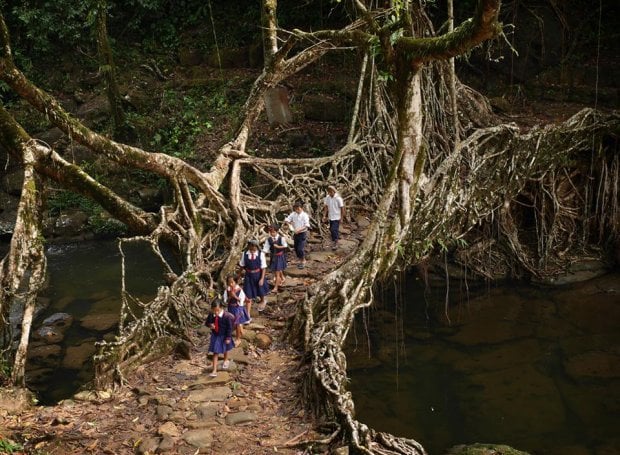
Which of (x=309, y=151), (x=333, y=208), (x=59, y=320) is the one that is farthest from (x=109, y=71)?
(x=333, y=208)

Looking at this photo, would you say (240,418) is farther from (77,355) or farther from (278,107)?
(278,107)

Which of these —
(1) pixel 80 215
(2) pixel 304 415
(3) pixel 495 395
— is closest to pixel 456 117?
(3) pixel 495 395

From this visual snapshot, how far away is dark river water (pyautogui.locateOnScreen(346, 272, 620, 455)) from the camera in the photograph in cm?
873

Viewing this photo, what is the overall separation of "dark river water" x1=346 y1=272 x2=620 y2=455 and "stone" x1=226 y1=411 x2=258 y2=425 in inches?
112

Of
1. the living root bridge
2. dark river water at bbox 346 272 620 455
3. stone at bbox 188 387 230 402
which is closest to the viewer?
the living root bridge

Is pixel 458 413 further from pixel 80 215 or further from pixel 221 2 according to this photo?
pixel 221 2

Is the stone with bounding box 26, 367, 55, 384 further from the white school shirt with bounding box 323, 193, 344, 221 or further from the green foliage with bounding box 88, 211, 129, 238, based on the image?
the green foliage with bounding box 88, 211, 129, 238

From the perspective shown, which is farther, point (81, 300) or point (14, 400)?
point (81, 300)

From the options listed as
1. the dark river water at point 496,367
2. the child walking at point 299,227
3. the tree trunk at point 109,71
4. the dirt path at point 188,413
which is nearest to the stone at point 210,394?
the dirt path at point 188,413

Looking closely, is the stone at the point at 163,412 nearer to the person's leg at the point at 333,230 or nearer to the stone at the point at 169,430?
the stone at the point at 169,430

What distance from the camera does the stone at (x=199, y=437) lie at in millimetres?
6213

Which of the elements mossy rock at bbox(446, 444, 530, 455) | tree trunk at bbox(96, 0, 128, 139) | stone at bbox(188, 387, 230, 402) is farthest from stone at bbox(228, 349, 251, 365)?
tree trunk at bbox(96, 0, 128, 139)

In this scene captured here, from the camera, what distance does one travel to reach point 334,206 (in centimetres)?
1095

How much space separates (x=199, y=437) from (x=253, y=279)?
301 cm
